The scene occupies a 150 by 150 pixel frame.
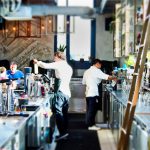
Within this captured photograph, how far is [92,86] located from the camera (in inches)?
344

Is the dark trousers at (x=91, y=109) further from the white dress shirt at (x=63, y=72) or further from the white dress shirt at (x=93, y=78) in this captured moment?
the white dress shirt at (x=63, y=72)

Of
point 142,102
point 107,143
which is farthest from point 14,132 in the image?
point 107,143

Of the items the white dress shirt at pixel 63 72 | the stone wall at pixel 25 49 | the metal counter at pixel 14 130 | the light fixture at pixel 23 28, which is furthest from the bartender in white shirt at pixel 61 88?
the light fixture at pixel 23 28

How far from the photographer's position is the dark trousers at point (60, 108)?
761cm

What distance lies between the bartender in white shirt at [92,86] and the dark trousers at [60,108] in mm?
1111

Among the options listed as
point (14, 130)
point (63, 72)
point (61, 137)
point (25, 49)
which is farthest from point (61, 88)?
point (25, 49)

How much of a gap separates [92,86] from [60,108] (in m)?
1.32

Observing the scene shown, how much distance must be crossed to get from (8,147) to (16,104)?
6.51 ft

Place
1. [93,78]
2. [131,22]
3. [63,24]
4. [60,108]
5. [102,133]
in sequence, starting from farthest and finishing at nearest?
[63,24] → [93,78] → [102,133] → [131,22] → [60,108]

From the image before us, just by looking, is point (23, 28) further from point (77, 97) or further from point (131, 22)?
point (131, 22)

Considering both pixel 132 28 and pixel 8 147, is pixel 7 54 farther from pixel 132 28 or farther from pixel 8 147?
pixel 8 147

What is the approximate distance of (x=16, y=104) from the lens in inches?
201

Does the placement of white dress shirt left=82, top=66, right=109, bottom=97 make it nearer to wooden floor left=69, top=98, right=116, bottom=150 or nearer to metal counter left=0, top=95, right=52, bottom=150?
wooden floor left=69, top=98, right=116, bottom=150

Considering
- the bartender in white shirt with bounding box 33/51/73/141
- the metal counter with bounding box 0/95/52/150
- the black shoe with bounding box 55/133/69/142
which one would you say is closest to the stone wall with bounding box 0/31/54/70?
the bartender in white shirt with bounding box 33/51/73/141
